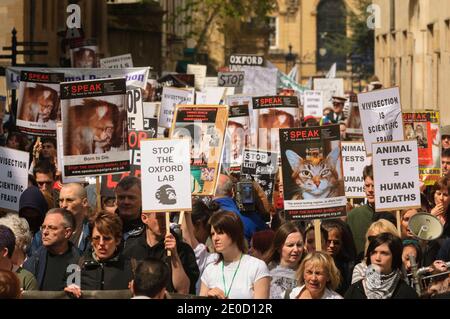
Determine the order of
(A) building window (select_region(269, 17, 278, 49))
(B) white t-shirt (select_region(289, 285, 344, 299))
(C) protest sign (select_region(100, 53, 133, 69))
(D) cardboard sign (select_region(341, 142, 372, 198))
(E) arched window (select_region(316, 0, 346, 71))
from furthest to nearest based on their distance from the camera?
(A) building window (select_region(269, 17, 278, 49)), (E) arched window (select_region(316, 0, 346, 71)), (C) protest sign (select_region(100, 53, 133, 69)), (D) cardboard sign (select_region(341, 142, 372, 198)), (B) white t-shirt (select_region(289, 285, 344, 299))

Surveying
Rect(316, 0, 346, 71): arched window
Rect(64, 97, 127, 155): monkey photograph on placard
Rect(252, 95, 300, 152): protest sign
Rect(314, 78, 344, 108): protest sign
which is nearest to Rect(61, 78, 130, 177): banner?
Rect(64, 97, 127, 155): monkey photograph on placard

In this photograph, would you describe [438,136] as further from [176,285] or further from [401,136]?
[176,285]

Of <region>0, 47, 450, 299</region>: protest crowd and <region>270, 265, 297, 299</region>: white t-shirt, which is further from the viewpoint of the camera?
<region>270, 265, 297, 299</region>: white t-shirt

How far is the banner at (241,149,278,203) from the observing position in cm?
1717

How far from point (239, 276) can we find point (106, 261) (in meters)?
0.95

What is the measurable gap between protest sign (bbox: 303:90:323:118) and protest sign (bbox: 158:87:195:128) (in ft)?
42.4

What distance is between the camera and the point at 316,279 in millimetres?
10031

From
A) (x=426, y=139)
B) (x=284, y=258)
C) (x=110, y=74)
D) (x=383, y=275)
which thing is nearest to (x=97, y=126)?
(x=284, y=258)

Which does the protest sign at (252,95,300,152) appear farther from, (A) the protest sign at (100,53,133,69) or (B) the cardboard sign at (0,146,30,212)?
(B) the cardboard sign at (0,146,30,212)

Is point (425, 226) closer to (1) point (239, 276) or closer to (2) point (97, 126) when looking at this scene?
(1) point (239, 276)

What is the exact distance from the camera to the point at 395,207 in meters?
13.2

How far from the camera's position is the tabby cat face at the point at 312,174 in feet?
42.5
